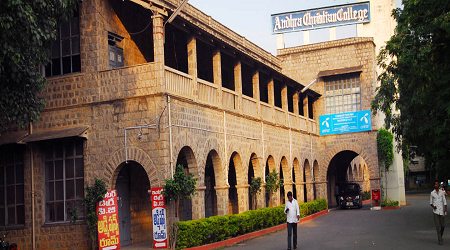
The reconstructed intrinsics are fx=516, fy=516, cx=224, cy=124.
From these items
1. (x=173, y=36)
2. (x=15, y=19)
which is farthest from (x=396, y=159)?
(x=15, y=19)

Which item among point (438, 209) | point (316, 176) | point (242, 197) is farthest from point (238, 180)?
point (316, 176)

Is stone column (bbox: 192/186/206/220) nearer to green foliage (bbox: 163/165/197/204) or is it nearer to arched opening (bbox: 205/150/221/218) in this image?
green foliage (bbox: 163/165/197/204)

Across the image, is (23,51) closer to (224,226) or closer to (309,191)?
(224,226)

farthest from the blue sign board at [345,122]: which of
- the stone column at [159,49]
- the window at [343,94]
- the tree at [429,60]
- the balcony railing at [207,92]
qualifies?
the stone column at [159,49]

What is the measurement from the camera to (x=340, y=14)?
3425 cm

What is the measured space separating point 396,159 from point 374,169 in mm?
3136

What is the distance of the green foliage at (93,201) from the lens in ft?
48.4

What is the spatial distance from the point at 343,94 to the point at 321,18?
568 centimetres

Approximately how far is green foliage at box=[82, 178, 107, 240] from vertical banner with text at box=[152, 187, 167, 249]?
157 centimetres

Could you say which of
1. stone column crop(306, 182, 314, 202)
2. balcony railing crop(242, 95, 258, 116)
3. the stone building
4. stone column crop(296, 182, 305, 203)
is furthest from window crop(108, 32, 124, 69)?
stone column crop(306, 182, 314, 202)

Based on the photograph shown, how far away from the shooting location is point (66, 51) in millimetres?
16391

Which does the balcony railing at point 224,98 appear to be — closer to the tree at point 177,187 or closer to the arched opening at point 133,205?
the tree at point 177,187

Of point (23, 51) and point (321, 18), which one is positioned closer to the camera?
point (23, 51)

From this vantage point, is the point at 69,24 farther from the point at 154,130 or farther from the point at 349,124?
the point at 349,124
